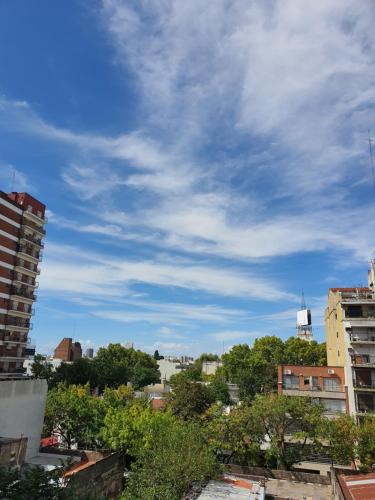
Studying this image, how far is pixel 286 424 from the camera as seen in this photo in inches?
1280

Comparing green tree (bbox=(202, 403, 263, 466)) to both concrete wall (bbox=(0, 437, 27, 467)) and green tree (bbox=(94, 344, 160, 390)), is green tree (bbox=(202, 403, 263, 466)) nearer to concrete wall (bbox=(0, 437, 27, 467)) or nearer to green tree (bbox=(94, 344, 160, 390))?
concrete wall (bbox=(0, 437, 27, 467))

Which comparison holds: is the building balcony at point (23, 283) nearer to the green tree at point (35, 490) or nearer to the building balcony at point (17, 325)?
the building balcony at point (17, 325)

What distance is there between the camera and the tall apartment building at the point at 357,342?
40.9 meters

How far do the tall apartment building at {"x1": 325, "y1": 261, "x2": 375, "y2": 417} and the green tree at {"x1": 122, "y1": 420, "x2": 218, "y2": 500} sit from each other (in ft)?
73.3

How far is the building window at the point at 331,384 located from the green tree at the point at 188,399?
1525 cm

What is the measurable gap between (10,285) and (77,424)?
23030 mm

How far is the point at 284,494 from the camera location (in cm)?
2770

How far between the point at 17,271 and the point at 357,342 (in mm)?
40705

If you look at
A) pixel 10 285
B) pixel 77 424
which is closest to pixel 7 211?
pixel 10 285

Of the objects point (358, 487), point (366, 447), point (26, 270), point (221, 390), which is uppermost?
point (26, 270)

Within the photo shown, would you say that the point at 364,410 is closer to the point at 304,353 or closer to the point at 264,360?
the point at 304,353

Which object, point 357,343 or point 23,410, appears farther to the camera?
point 357,343

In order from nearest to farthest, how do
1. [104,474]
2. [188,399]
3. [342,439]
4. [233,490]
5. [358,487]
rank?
[358,487]
[233,490]
[104,474]
[342,439]
[188,399]

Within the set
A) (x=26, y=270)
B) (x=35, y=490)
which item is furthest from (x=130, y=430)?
(x=26, y=270)
